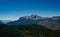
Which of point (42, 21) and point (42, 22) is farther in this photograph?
point (42, 21)

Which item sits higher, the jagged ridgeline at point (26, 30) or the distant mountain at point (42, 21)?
the jagged ridgeline at point (26, 30)

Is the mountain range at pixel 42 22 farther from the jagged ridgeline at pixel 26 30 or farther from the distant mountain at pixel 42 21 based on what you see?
the jagged ridgeline at pixel 26 30

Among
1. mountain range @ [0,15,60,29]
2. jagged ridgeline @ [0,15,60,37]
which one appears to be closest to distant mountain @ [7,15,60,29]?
mountain range @ [0,15,60,29]

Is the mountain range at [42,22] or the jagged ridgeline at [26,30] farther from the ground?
the jagged ridgeline at [26,30]

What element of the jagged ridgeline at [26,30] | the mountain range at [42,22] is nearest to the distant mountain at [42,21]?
the mountain range at [42,22]

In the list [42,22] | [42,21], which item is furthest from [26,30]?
[42,21]

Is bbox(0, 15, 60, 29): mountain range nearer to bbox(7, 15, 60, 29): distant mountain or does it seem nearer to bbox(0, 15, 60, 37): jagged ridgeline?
bbox(7, 15, 60, 29): distant mountain

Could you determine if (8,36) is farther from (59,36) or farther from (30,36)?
(59,36)

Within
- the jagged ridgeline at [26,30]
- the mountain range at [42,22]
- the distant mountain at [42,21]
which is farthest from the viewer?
the distant mountain at [42,21]

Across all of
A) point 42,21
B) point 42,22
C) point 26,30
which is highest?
point 26,30

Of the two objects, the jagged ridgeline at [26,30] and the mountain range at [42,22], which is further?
the mountain range at [42,22]

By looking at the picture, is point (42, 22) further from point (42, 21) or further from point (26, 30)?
point (26, 30)

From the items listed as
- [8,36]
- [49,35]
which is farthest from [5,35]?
[49,35]

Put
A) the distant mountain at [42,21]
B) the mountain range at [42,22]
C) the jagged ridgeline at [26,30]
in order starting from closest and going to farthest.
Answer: the jagged ridgeline at [26,30]
the mountain range at [42,22]
the distant mountain at [42,21]
